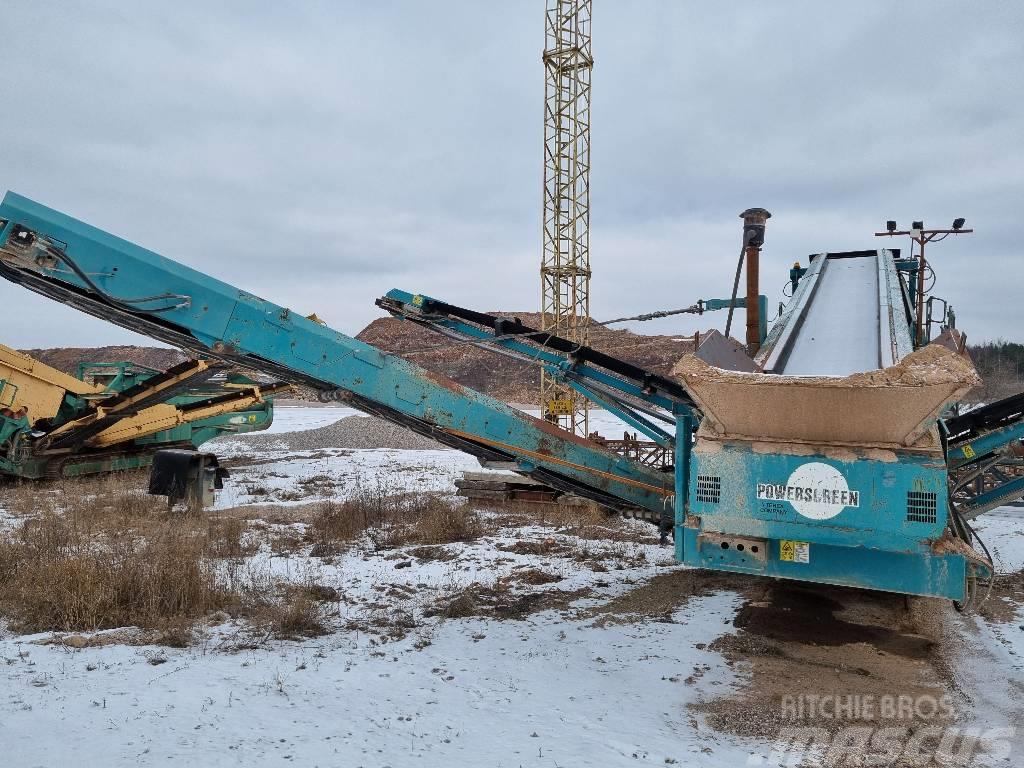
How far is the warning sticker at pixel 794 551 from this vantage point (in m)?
3.75

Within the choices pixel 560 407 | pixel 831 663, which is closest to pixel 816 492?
pixel 831 663

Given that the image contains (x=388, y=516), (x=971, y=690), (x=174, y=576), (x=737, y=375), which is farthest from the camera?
(x=388, y=516)

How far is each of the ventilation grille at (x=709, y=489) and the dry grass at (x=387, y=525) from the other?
14.6 feet

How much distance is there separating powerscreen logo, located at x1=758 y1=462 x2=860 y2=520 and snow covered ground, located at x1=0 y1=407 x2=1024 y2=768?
4.16 feet

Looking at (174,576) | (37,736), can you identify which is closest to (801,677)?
(37,736)

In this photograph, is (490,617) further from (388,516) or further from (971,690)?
(388,516)

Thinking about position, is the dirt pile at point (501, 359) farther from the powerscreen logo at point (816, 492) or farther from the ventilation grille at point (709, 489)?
the powerscreen logo at point (816, 492)

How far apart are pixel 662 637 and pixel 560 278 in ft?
57.6

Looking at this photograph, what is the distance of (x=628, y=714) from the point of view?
3.65m

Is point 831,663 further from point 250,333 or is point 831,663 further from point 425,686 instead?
point 250,333

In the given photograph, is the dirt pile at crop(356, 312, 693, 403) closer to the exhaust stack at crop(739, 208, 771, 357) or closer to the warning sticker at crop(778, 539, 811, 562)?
the exhaust stack at crop(739, 208, 771, 357)

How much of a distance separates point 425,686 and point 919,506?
9.68 feet

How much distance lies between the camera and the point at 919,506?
137 inches

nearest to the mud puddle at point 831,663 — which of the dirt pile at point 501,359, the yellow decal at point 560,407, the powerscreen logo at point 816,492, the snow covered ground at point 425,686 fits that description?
the snow covered ground at point 425,686
